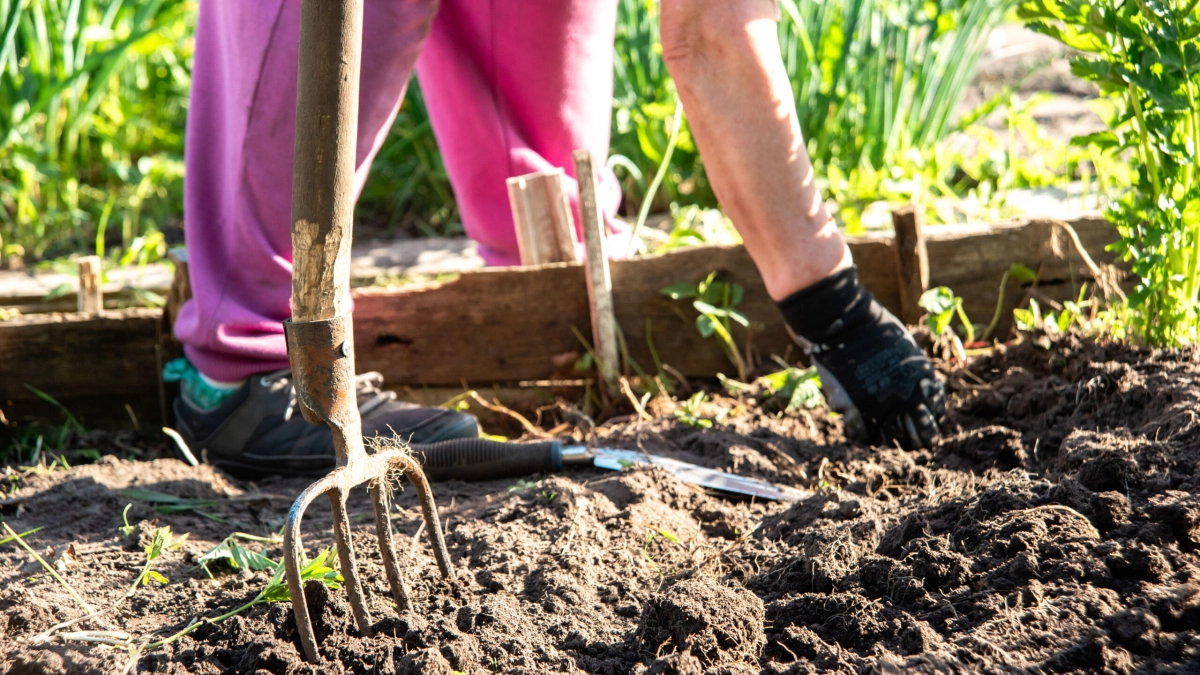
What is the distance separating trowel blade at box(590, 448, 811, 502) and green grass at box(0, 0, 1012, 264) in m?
1.13

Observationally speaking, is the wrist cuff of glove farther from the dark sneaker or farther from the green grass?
the green grass

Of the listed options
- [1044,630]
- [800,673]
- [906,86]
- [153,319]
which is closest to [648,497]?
[800,673]

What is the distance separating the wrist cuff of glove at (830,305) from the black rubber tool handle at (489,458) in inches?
20.7

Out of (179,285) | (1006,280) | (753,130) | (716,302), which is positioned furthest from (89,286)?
(1006,280)

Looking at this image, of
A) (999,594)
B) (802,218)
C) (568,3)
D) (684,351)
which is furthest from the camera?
(684,351)

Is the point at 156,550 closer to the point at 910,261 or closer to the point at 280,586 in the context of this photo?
the point at 280,586

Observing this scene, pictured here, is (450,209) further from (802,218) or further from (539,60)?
(802,218)

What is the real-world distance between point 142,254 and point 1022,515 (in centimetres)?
300

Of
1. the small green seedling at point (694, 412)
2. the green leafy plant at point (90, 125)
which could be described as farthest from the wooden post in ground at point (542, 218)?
the green leafy plant at point (90, 125)

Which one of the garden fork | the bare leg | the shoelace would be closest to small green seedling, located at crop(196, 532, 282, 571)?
the garden fork

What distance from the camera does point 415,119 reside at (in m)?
3.79

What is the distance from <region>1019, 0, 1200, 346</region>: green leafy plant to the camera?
151 centimetres

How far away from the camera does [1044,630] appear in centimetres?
105

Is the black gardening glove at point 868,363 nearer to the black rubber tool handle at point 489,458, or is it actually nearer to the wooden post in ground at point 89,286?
the black rubber tool handle at point 489,458
